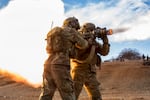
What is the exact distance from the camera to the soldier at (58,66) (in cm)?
1145

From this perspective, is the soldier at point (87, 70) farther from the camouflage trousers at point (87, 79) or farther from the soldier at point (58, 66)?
the soldier at point (58, 66)

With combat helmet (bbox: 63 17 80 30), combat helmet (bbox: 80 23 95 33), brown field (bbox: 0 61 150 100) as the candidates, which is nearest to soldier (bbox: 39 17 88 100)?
combat helmet (bbox: 63 17 80 30)

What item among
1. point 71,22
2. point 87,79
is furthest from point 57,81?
point 87,79

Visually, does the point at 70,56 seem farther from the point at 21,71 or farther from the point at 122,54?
the point at 122,54

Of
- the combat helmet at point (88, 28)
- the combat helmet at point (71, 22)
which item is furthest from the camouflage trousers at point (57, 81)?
the combat helmet at point (88, 28)

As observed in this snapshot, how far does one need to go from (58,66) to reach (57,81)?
0.34 meters

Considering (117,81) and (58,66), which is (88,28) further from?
(117,81)

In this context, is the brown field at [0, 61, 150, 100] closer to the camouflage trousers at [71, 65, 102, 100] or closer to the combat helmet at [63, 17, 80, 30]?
the camouflage trousers at [71, 65, 102, 100]

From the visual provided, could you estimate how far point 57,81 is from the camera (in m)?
11.4

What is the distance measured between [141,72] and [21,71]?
25782mm

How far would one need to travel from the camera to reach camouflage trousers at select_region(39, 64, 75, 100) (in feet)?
37.5

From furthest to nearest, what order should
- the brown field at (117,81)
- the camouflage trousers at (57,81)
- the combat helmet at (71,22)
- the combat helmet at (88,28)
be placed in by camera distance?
1. the brown field at (117,81)
2. the combat helmet at (88,28)
3. the combat helmet at (71,22)
4. the camouflage trousers at (57,81)

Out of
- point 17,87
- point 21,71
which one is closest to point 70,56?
point 21,71

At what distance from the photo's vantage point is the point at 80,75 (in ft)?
43.3
